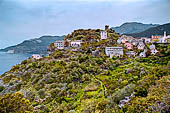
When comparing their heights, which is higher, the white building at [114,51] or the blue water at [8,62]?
the white building at [114,51]

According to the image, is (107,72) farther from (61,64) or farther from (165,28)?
(165,28)

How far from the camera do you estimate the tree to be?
830cm

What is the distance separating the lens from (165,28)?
317ft

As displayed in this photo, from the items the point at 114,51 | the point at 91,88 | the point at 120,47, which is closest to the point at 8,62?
the point at 114,51

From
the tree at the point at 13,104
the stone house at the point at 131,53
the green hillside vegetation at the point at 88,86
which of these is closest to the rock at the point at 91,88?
the green hillside vegetation at the point at 88,86

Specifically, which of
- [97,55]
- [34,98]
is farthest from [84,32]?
[34,98]

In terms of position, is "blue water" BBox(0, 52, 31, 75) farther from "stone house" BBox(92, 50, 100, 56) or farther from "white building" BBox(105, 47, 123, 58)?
"white building" BBox(105, 47, 123, 58)

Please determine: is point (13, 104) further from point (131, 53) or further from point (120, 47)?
point (131, 53)

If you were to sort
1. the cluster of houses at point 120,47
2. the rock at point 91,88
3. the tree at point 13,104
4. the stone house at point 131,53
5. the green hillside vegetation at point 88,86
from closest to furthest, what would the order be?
the tree at point 13,104 → the green hillside vegetation at point 88,86 → the rock at point 91,88 → the cluster of houses at point 120,47 → the stone house at point 131,53

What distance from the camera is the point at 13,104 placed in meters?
8.64

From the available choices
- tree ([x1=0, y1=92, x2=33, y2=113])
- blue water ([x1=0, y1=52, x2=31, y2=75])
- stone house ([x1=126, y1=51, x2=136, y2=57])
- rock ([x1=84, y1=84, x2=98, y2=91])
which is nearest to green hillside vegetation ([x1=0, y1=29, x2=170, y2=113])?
rock ([x1=84, y1=84, x2=98, y2=91])

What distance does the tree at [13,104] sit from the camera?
27.2ft

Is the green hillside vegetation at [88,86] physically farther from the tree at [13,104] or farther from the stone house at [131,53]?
the stone house at [131,53]

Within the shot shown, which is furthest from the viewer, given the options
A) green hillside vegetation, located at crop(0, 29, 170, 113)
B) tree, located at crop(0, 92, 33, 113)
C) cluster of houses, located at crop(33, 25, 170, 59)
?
cluster of houses, located at crop(33, 25, 170, 59)
